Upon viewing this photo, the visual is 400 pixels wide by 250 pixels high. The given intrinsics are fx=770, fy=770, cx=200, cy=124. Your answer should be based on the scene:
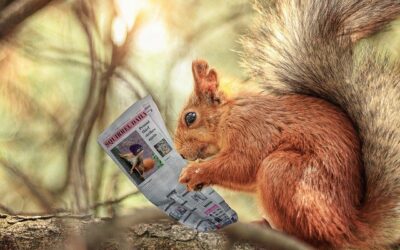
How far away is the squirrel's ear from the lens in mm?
1972

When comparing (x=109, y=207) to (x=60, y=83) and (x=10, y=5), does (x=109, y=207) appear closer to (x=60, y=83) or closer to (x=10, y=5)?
(x=60, y=83)

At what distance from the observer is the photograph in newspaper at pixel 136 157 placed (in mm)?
2020

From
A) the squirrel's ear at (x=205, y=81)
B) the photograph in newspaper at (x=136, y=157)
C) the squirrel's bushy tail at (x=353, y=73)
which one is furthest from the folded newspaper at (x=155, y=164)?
the squirrel's bushy tail at (x=353, y=73)

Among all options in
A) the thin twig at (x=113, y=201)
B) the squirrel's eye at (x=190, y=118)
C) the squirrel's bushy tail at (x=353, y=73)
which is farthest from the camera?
the thin twig at (x=113, y=201)

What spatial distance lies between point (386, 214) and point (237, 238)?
398mm

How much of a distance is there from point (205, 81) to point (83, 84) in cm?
35

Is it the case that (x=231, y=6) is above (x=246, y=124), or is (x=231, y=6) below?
above

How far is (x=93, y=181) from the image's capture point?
6.90ft

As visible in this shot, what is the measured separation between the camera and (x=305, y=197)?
1.89 m

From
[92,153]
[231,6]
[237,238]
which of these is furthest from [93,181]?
[231,6]

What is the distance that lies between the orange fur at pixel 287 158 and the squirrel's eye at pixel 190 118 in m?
0.02

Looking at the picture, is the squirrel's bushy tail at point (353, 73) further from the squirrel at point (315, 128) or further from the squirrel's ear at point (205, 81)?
the squirrel's ear at point (205, 81)

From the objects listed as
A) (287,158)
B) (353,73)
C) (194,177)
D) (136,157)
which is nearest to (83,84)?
(136,157)

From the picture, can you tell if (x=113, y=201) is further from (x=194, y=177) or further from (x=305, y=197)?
(x=305, y=197)
